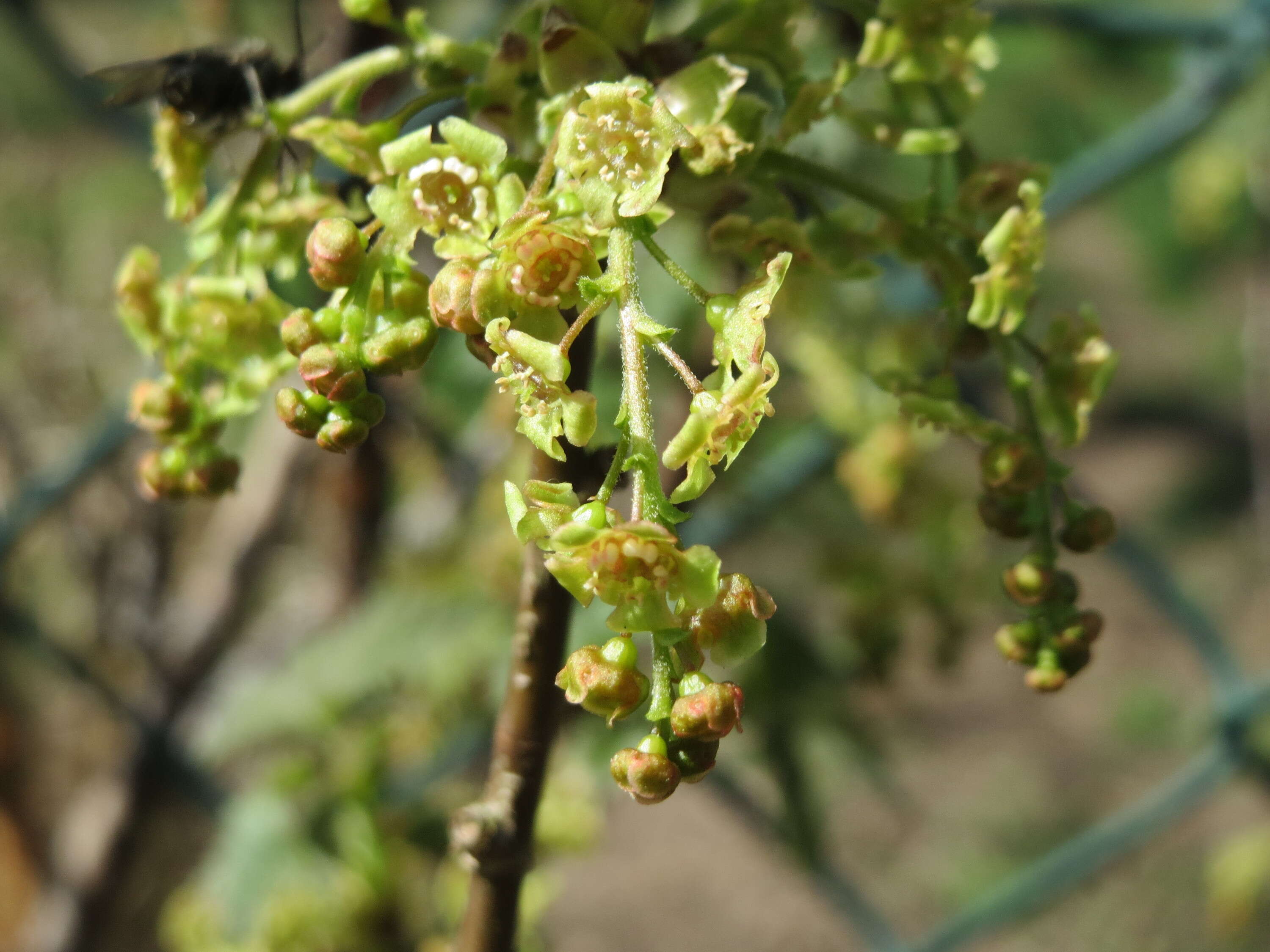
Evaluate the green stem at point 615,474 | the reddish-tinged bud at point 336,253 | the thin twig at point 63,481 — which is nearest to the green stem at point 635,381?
the green stem at point 615,474

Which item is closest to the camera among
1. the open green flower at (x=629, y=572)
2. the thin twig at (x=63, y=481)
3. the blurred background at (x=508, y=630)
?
the open green flower at (x=629, y=572)

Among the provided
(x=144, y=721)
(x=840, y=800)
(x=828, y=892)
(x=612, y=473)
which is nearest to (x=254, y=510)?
(x=144, y=721)

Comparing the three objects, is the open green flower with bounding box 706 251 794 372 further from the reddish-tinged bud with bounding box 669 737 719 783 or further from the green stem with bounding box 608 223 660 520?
the reddish-tinged bud with bounding box 669 737 719 783

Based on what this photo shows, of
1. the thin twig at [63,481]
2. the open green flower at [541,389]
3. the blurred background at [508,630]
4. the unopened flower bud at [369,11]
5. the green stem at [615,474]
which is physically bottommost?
the blurred background at [508,630]

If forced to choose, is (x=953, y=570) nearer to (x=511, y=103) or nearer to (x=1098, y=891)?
(x=511, y=103)

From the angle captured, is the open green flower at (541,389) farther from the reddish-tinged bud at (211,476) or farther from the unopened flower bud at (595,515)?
the reddish-tinged bud at (211,476)

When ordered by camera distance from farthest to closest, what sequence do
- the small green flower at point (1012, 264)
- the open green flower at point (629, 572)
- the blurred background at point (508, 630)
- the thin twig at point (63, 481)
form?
1. the thin twig at point (63, 481)
2. the blurred background at point (508, 630)
3. the small green flower at point (1012, 264)
4. the open green flower at point (629, 572)

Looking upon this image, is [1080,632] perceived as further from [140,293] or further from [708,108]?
[140,293]
